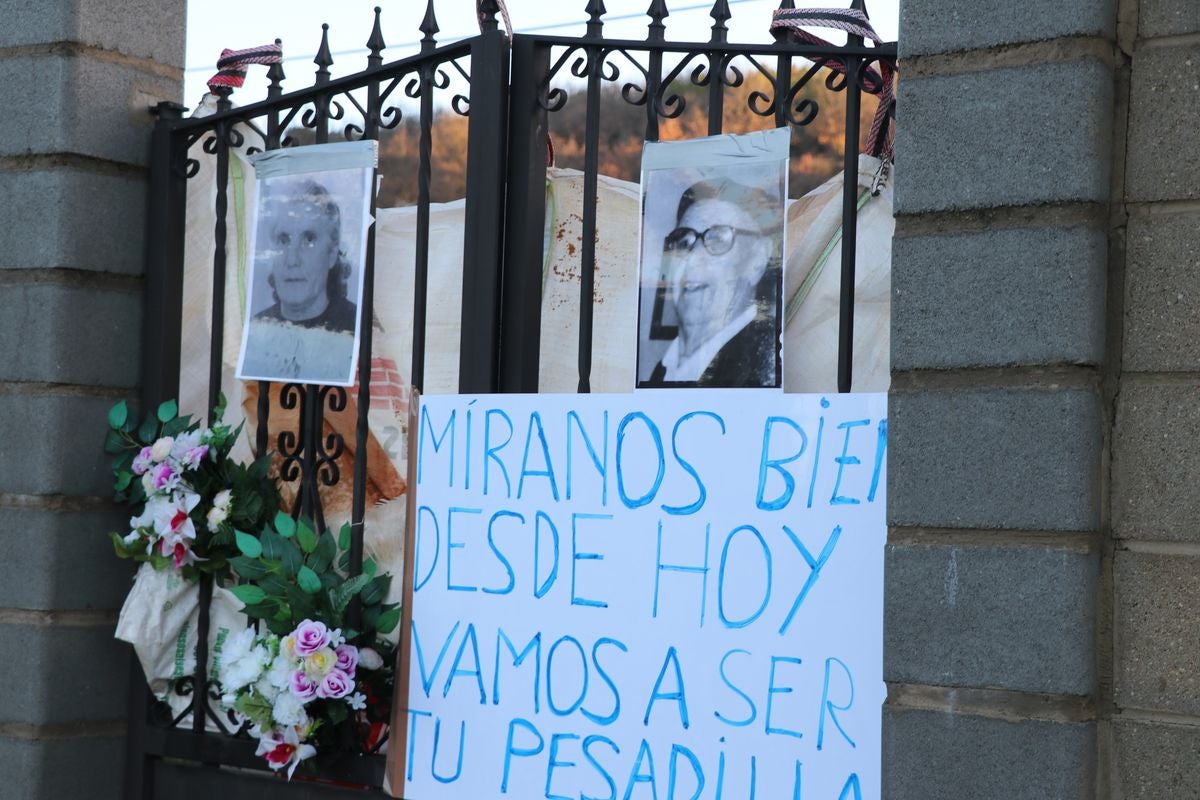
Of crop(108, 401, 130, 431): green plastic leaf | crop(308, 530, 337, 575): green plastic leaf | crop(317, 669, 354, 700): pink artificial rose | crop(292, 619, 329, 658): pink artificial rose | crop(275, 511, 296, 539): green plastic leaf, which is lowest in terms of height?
crop(317, 669, 354, 700): pink artificial rose

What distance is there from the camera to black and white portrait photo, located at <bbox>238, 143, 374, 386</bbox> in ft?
12.2

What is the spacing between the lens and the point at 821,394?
296cm

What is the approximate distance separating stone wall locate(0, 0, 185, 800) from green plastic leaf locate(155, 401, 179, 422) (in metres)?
0.18

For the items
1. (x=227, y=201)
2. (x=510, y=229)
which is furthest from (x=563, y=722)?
(x=227, y=201)

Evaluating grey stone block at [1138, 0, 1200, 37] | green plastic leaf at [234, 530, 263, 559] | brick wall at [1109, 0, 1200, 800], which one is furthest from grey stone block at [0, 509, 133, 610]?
grey stone block at [1138, 0, 1200, 37]

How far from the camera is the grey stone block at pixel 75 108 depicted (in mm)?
4012

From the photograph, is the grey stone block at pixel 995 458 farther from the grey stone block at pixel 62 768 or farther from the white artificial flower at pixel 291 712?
the grey stone block at pixel 62 768

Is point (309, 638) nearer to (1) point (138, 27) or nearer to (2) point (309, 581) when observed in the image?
(2) point (309, 581)

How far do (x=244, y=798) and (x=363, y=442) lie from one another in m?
1.01

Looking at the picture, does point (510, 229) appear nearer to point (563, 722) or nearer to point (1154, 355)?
point (563, 722)

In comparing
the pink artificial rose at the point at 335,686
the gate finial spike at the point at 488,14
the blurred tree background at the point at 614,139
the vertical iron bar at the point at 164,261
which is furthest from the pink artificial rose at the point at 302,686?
the blurred tree background at the point at 614,139

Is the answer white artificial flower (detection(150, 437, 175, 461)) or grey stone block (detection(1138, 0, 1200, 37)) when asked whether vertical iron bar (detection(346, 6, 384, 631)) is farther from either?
grey stone block (detection(1138, 0, 1200, 37))

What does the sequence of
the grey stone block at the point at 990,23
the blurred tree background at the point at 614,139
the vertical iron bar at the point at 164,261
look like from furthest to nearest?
the blurred tree background at the point at 614,139
the vertical iron bar at the point at 164,261
the grey stone block at the point at 990,23

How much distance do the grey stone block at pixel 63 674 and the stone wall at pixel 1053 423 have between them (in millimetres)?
2437
